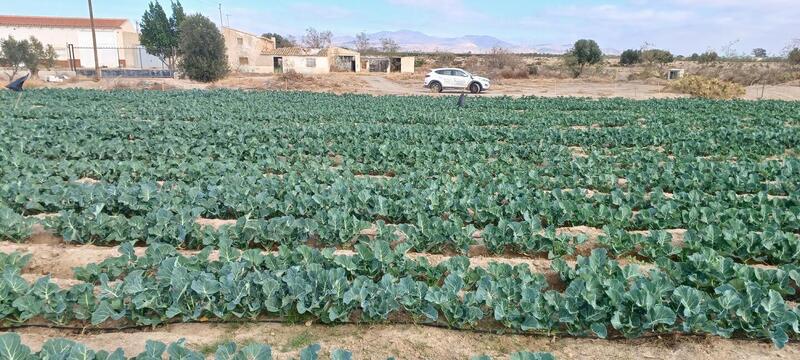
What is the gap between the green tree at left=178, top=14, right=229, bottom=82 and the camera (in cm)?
3628

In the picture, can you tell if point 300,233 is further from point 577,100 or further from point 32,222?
point 577,100

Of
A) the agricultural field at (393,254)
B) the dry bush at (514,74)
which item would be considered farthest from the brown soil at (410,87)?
the agricultural field at (393,254)

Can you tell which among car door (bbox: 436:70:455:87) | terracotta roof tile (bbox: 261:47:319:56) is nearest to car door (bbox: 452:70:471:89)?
car door (bbox: 436:70:455:87)

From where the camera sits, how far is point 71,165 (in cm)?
876

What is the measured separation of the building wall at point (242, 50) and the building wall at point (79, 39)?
12.9 metres

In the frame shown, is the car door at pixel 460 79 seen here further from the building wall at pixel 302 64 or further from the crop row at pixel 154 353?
the crop row at pixel 154 353

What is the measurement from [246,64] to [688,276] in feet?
190

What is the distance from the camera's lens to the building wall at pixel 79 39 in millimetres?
59469

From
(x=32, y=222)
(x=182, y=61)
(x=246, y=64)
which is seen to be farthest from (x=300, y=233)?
(x=246, y=64)

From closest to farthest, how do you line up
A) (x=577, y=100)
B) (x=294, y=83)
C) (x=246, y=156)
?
1. (x=246, y=156)
2. (x=577, y=100)
3. (x=294, y=83)

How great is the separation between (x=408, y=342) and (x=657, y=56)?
6777 centimetres

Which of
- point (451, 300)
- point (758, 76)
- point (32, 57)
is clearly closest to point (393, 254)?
point (451, 300)

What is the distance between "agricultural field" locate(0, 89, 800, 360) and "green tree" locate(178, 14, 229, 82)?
90.8 ft

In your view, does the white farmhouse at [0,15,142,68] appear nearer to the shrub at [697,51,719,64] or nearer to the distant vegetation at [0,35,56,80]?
the distant vegetation at [0,35,56,80]
